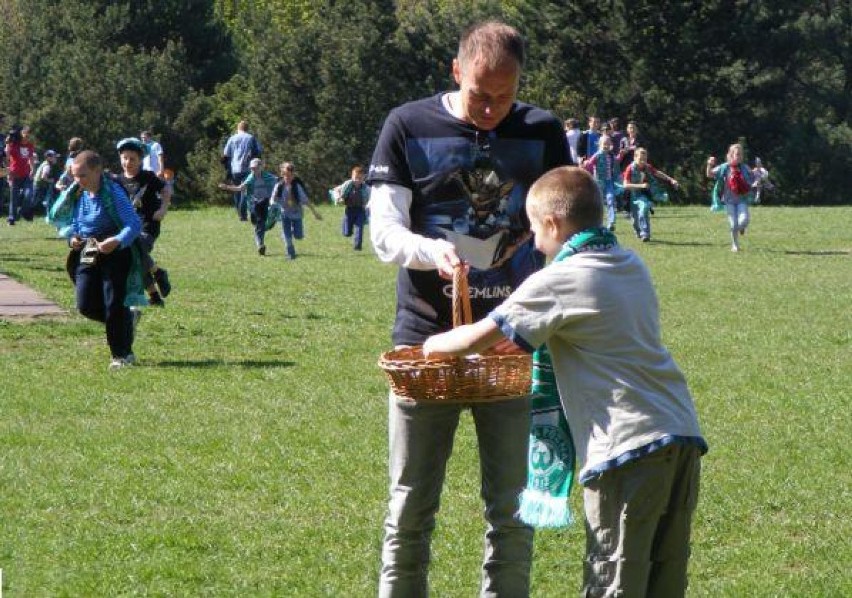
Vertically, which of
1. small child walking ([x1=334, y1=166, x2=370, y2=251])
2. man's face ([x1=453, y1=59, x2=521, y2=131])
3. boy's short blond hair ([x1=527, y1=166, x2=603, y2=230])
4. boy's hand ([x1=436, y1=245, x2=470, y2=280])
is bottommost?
small child walking ([x1=334, y1=166, x2=370, y2=251])

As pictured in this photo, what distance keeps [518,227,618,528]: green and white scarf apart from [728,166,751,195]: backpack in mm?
21294

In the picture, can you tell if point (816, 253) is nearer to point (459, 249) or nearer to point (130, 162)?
point (130, 162)

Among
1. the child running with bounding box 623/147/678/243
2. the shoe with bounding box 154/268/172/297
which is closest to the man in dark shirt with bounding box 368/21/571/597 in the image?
the shoe with bounding box 154/268/172/297

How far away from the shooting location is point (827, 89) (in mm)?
54906

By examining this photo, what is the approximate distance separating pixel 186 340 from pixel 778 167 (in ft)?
131

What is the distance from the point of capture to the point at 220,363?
41.5ft

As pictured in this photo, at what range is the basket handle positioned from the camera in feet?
15.4

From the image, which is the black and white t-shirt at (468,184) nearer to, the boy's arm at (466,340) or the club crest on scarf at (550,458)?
the boy's arm at (466,340)

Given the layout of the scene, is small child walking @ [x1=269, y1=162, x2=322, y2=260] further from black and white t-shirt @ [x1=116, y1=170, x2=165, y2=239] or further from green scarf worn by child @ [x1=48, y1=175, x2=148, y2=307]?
green scarf worn by child @ [x1=48, y1=175, x2=148, y2=307]

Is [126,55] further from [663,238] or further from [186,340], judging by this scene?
[186,340]

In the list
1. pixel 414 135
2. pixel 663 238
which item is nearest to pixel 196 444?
pixel 414 135

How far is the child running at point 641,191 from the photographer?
1068 inches

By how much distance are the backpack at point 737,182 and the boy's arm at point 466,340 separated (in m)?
21.5

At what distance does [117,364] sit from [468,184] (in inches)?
306
